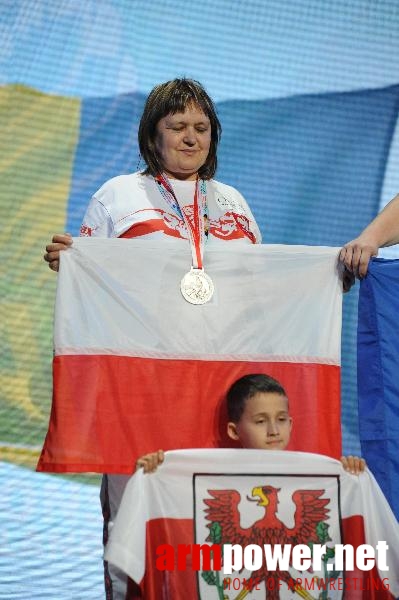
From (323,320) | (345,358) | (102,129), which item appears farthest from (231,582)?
(102,129)

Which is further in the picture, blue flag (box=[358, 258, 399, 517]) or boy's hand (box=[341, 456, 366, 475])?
blue flag (box=[358, 258, 399, 517])

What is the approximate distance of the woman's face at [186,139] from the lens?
2.73 metres

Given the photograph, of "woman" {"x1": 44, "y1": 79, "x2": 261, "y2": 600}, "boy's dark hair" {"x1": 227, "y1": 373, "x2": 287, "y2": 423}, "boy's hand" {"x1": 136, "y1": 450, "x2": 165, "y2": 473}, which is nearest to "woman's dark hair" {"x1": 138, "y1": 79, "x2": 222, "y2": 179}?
"woman" {"x1": 44, "y1": 79, "x2": 261, "y2": 600}

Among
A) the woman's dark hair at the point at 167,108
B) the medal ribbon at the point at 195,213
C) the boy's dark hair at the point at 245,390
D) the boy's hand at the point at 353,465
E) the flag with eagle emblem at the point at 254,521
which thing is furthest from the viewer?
the woman's dark hair at the point at 167,108

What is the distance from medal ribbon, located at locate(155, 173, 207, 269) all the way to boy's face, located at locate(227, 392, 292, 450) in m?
0.37

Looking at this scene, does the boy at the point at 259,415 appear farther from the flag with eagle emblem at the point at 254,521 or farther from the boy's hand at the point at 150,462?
the boy's hand at the point at 150,462

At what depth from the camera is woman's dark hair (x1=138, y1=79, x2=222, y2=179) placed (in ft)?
9.05

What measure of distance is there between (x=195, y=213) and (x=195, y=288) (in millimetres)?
186

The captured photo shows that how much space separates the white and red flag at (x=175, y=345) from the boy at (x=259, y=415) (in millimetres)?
81

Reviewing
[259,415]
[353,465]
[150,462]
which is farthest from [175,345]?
[353,465]

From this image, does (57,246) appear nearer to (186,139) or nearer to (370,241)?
(186,139)

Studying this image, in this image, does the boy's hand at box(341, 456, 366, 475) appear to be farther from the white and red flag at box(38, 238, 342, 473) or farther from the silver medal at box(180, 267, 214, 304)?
the silver medal at box(180, 267, 214, 304)

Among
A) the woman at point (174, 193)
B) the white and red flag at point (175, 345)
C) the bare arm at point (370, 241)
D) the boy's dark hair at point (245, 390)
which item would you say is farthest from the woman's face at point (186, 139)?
the boy's dark hair at point (245, 390)

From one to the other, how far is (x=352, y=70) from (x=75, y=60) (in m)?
1.10
